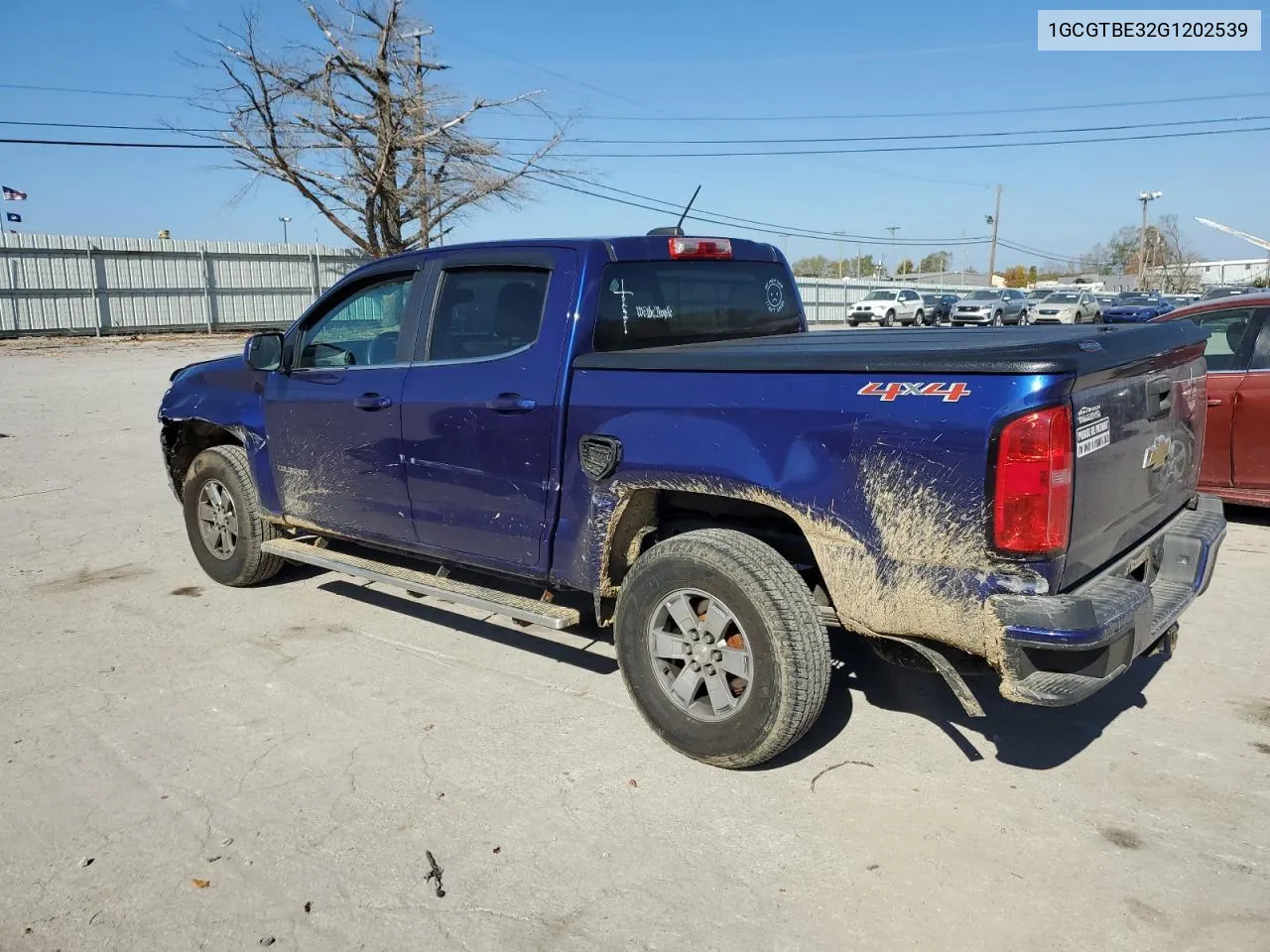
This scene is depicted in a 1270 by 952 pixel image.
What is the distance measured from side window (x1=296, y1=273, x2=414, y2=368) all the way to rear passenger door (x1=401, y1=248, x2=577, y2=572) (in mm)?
265

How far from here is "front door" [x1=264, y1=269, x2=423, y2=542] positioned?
15.5 feet

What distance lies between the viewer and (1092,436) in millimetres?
3035

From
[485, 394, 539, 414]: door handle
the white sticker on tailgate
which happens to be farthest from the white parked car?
the white sticker on tailgate

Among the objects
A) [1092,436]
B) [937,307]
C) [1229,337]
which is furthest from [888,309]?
[1092,436]

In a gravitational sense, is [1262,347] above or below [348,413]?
above

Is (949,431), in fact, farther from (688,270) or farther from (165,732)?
(165,732)

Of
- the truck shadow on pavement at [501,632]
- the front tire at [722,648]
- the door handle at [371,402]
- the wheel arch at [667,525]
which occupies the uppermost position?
the door handle at [371,402]

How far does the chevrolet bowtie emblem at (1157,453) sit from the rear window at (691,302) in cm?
196

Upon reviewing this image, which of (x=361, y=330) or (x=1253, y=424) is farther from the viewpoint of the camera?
(x=1253, y=424)

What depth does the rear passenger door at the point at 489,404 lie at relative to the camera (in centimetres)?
406

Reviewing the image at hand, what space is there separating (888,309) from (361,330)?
40.1 meters

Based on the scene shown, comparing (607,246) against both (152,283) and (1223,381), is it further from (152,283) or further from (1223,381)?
(152,283)

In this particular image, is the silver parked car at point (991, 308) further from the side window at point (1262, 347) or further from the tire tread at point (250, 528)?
the tire tread at point (250, 528)

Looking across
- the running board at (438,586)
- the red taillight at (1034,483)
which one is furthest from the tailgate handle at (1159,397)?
the running board at (438,586)
